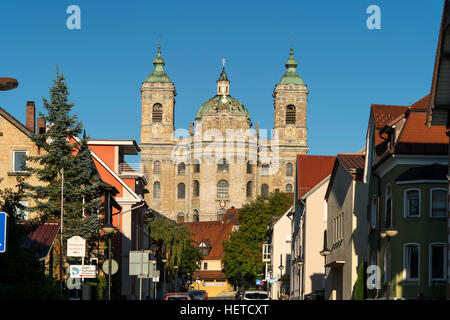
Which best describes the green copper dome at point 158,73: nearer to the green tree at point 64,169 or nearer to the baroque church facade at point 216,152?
the baroque church facade at point 216,152

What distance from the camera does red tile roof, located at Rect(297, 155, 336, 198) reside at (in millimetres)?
61750

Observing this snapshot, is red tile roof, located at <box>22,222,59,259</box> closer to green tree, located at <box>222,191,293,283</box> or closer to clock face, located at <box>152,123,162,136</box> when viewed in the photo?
green tree, located at <box>222,191,293,283</box>

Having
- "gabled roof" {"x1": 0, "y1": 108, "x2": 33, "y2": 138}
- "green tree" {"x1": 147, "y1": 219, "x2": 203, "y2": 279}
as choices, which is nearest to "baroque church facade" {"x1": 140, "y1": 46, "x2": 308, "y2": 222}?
"green tree" {"x1": 147, "y1": 219, "x2": 203, "y2": 279}

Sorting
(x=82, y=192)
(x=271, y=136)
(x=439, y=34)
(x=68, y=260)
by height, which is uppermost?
(x=271, y=136)

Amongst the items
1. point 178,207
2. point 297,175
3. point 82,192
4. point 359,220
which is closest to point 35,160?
point 82,192

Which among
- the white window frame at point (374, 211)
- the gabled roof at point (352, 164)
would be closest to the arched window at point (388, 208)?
the white window frame at point (374, 211)

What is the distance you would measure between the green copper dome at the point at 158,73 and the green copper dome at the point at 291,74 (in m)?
22.2

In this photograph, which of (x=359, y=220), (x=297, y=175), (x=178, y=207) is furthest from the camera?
(x=178, y=207)

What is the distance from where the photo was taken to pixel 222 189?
529 feet

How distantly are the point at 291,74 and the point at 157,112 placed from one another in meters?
26.8

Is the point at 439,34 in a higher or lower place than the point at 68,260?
higher
